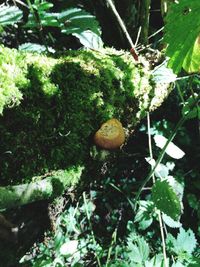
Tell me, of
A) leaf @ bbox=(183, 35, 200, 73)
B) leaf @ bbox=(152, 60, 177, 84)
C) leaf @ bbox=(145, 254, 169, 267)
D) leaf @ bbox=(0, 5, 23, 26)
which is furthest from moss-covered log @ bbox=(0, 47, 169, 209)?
leaf @ bbox=(145, 254, 169, 267)

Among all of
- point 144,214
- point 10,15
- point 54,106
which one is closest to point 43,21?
point 10,15

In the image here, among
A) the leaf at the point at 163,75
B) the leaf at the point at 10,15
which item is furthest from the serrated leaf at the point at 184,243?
the leaf at the point at 10,15

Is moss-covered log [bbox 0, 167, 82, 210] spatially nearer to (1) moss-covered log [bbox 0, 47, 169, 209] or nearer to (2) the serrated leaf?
(1) moss-covered log [bbox 0, 47, 169, 209]

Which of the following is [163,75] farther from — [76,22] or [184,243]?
[184,243]

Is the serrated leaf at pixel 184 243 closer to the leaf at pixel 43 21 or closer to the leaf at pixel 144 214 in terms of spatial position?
the leaf at pixel 144 214

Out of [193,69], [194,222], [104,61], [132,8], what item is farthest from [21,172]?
[194,222]

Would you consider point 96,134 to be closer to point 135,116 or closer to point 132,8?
point 135,116

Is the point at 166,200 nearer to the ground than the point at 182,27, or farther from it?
nearer to the ground
